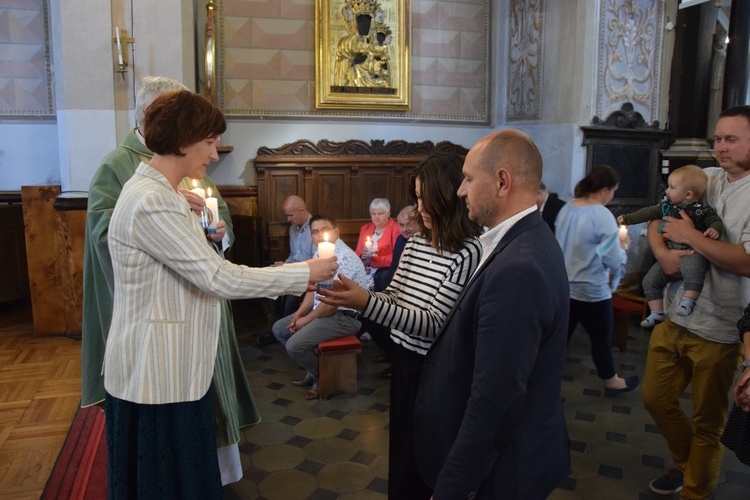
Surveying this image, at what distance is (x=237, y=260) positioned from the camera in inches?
225

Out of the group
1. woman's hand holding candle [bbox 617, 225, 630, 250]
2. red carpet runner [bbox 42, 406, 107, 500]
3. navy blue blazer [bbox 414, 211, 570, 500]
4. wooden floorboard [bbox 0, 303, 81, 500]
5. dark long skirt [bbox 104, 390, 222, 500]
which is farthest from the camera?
woman's hand holding candle [bbox 617, 225, 630, 250]

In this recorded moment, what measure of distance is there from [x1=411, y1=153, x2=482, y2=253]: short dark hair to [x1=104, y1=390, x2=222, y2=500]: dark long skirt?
88 cm

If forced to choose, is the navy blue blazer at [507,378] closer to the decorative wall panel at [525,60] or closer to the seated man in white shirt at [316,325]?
the seated man in white shirt at [316,325]

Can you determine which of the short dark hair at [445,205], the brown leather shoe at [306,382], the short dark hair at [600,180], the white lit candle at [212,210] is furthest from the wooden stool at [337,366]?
the short dark hair at [445,205]

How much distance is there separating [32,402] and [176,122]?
2.73m

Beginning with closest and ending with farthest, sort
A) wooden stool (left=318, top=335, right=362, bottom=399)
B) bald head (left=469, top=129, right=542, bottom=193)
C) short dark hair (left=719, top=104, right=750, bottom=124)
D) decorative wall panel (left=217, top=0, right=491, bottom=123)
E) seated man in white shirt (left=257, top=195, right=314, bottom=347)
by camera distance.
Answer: bald head (left=469, top=129, right=542, bottom=193)
short dark hair (left=719, top=104, right=750, bottom=124)
wooden stool (left=318, top=335, right=362, bottom=399)
seated man in white shirt (left=257, top=195, right=314, bottom=347)
decorative wall panel (left=217, top=0, right=491, bottom=123)

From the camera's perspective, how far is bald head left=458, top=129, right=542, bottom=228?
4.35 ft

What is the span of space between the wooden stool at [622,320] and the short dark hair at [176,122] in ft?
12.3

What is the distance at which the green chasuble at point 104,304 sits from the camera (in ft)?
6.83

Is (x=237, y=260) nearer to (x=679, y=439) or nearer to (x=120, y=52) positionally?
(x=120, y=52)

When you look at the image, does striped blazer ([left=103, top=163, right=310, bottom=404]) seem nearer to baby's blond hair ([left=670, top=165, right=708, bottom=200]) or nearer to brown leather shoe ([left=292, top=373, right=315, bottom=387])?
baby's blond hair ([left=670, top=165, right=708, bottom=200])

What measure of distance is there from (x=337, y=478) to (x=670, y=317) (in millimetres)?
1655

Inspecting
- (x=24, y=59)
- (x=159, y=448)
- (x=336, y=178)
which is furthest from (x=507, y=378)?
(x=24, y=59)

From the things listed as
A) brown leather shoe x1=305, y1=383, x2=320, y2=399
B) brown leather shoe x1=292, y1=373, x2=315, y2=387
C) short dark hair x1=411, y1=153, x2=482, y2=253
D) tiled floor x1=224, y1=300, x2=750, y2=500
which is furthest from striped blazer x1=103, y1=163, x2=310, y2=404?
brown leather shoe x1=292, y1=373, x2=315, y2=387
